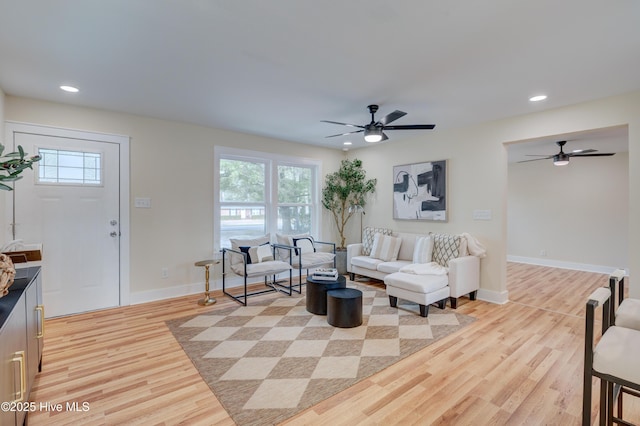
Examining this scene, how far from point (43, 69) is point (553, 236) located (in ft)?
29.0

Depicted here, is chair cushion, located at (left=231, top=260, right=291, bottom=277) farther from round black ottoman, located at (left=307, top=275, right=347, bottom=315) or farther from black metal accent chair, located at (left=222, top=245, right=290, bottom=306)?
round black ottoman, located at (left=307, top=275, right=347, bottom=315)

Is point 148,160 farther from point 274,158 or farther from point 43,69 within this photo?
point 274,158

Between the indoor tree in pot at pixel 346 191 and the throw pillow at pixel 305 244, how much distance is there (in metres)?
0.77

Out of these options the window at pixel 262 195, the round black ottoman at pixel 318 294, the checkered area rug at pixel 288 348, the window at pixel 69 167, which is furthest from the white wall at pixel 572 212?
the window at pixel 69 167

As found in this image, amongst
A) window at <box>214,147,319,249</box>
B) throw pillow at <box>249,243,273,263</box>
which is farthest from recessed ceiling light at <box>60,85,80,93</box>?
throw pillow at <box>249,243,273,263</box>

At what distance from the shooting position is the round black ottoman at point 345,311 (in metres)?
3.21

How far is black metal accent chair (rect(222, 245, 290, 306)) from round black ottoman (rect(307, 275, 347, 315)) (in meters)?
0.75

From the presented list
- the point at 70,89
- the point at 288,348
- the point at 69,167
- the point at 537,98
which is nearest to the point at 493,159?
the point at 537,98

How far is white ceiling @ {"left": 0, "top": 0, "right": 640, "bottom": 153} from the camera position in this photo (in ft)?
6.15

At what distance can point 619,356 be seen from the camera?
139 cm

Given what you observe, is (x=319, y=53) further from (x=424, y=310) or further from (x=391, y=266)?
(x=391, y=266)

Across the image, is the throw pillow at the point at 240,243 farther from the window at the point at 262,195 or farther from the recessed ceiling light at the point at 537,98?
the recessed ceiling light at the point at 537,98

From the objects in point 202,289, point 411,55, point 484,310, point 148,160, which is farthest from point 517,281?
point 148,160

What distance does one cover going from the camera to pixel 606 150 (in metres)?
5.78
